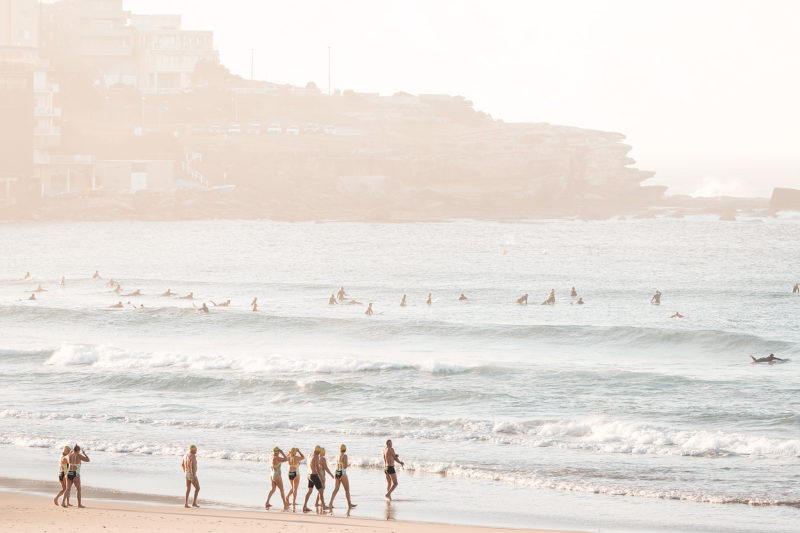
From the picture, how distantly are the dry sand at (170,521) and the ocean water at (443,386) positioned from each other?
895 millimetres

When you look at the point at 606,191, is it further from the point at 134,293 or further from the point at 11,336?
the point at 11,336

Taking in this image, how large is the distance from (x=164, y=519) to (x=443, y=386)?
579 inches

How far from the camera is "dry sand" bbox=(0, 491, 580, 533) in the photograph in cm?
1767

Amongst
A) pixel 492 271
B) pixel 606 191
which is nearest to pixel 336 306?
pixel 492 271

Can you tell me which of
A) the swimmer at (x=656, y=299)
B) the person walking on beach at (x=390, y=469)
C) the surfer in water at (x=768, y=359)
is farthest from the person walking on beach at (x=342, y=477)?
the swimmer at (x=656, y=299)

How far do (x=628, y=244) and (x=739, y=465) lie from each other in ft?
223

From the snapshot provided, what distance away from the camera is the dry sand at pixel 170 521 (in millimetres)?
17672

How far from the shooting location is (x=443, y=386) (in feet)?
105

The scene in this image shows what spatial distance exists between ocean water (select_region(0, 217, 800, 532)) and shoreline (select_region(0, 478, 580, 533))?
756 millimetres

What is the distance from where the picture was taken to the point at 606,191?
13075 cm

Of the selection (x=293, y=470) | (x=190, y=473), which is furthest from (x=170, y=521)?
(x=293, y=470)

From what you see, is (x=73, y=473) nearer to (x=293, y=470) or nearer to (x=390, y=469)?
(x=293, y=470)

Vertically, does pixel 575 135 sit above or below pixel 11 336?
above

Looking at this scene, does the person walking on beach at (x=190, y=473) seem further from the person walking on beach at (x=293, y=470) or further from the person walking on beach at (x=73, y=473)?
the person walking on beach at (x=73, y=473)
